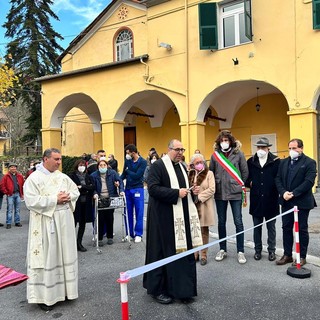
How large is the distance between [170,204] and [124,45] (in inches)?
673

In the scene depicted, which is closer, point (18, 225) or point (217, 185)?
point (217, 185)

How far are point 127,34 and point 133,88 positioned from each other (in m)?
5.28

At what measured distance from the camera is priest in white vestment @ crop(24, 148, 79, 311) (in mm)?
4230

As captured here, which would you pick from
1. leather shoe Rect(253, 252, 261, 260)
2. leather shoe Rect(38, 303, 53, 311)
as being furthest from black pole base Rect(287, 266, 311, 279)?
leather shoe Rect(38, 303, 53, 311)

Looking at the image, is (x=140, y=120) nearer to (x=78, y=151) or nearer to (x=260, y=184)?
(x=78, y=151)

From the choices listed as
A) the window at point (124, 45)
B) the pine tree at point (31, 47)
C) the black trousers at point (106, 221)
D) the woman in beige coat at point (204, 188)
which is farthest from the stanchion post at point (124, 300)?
the pine tree at point (31, 47)

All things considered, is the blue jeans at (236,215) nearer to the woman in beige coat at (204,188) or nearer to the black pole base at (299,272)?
the woman in beige coat at (204,188)

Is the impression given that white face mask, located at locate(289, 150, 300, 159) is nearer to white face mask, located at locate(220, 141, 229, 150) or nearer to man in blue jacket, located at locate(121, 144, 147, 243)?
white face mask, located at locate(220, 141, 229, 150)

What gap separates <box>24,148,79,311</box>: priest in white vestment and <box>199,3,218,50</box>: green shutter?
10.6 metres

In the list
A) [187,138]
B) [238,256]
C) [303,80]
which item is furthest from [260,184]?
[187,138]

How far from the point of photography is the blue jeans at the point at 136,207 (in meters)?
7.59

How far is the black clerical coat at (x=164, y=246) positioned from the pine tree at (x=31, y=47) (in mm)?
24581

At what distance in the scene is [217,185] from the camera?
5.96 meters

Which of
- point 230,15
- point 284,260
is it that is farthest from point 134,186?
point 230,15
